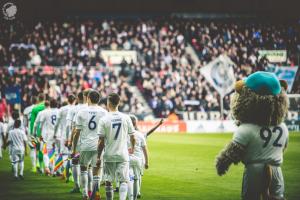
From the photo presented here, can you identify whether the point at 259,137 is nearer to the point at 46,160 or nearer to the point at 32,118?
the point at 46,160

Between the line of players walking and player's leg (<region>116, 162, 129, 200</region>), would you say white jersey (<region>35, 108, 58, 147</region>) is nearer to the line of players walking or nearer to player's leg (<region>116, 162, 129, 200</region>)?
the line of players walking

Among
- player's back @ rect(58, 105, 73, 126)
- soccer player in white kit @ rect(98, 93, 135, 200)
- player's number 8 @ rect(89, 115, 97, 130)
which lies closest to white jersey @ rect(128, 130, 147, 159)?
player's number 8 @ rect(89, 115, 97, 130)

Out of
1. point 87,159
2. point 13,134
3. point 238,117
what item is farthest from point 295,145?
point 238,117

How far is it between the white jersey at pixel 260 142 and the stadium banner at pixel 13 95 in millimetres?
29718

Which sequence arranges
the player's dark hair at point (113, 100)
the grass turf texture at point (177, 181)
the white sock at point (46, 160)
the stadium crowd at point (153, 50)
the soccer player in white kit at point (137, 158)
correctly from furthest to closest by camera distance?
the stadium crowd at point (153, 50) < the white sock at point (46, 160) < the grass turf texture at point (177, 181) < the soccer player in white kit at point (137, 158) < the player's dark hair at point (113, 100)

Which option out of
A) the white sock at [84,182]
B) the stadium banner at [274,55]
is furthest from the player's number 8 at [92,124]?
the stadium banner at [274,55]

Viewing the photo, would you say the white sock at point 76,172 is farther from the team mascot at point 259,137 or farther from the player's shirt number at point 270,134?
the player's shirt number at point 270,134

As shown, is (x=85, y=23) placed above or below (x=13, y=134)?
above

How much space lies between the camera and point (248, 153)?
20.0 ft

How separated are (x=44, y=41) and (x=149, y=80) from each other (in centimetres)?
835

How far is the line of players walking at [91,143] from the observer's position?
1002 centimetres

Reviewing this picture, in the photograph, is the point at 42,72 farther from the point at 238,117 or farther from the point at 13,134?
the point at 238,117

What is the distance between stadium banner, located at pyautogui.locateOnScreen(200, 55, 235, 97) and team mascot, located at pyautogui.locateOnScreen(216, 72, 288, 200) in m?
32.7

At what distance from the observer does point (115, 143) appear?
10000mm
